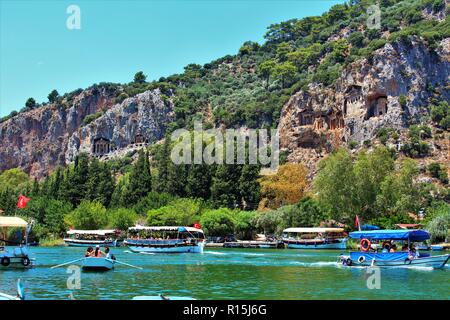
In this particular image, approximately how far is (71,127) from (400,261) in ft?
506

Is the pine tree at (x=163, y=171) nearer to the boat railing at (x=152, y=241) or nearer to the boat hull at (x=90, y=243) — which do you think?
the boat hull at (x=90, y=243)

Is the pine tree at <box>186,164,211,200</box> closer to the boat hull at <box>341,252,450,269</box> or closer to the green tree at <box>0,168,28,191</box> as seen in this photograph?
the boat hull at <box>341,252,450,269</box>

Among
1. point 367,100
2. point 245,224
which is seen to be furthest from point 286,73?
point 245,224

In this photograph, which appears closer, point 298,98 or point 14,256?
point 14,256

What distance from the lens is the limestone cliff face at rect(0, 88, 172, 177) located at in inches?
6639

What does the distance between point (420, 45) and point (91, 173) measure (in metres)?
76.7

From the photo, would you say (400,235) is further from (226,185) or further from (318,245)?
(226,185)

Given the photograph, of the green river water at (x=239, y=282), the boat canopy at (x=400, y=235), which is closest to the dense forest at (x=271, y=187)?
the boat canopy at (x=400, y=235)

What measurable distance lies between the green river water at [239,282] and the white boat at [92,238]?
135ft

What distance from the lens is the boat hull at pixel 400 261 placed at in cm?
4422

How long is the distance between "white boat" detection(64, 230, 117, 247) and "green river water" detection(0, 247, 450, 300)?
41.3 meters

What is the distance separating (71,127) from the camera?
182250mm

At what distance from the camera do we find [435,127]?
110500 mm

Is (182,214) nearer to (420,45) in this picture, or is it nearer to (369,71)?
(369,71)
